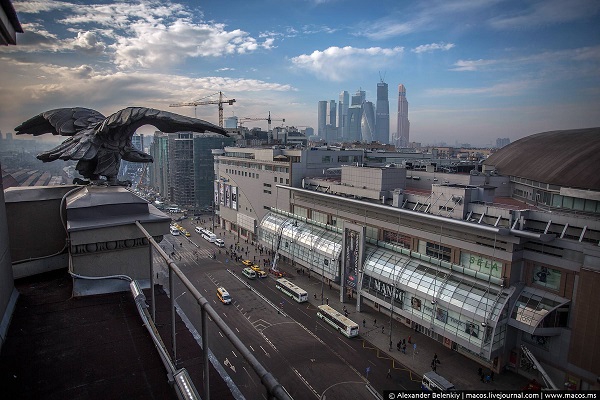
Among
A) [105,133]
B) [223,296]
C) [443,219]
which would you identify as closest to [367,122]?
[223,296]

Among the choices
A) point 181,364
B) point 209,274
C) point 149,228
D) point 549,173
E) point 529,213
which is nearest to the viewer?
point 181,364

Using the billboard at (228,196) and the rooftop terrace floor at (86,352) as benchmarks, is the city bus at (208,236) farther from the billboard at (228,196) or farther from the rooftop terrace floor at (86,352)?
the rooftop terrace floor at (86,352)

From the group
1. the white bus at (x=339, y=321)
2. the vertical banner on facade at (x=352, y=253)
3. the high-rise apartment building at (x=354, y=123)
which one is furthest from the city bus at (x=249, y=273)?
the high-rise apartment building at (x=354, y=123)

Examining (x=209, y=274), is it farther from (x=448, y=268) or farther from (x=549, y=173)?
(x=549, y=173)

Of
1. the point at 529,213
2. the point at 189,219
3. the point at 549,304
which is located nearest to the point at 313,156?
the point at 529,213

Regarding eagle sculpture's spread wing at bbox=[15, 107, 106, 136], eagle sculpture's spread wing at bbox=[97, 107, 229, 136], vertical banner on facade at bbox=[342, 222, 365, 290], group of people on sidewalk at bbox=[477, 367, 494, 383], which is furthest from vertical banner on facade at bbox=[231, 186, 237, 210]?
eagle sculpture's spread wing at bbox=[97, 107, 229, 136]

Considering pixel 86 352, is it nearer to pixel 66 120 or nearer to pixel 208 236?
pixel 66 120
